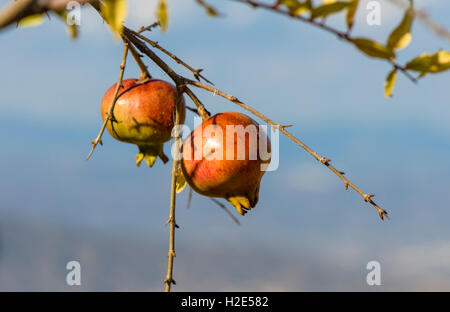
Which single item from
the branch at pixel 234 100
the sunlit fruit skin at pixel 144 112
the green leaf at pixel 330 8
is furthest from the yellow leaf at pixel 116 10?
the sunlit fruit skin at pixel 144 112

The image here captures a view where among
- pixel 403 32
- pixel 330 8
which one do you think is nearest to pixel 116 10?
pixel 330 8

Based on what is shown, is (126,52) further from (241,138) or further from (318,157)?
(318,157)

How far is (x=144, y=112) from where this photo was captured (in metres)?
1.76

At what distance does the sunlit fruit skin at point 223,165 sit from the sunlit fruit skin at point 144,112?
0.92ft

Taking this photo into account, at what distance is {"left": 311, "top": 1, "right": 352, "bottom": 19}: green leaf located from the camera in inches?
34.9

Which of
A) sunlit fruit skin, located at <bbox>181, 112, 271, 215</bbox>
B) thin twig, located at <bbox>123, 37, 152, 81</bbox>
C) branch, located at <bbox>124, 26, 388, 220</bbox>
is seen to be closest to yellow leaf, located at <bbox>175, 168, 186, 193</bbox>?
sunlit fruit skin, located at <bbox>181, 112, 271, 215</bbox>

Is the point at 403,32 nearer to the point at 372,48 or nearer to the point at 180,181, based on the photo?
the point at 372,48

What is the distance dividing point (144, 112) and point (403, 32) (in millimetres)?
1005

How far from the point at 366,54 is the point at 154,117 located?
988 millimetres

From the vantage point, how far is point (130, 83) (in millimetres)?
1866

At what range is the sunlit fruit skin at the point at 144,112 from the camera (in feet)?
5.78

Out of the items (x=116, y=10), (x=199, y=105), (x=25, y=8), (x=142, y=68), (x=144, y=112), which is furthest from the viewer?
(x=142, y=68)

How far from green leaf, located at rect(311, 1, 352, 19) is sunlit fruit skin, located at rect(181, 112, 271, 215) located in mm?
586

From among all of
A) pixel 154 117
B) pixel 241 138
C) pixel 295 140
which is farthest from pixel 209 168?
pixel 154 117
